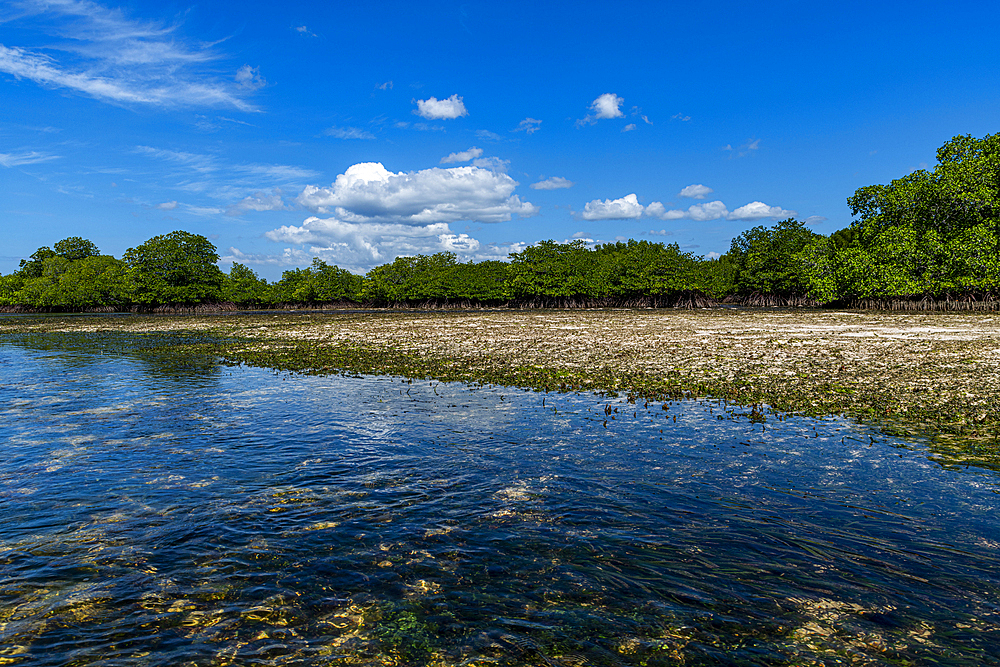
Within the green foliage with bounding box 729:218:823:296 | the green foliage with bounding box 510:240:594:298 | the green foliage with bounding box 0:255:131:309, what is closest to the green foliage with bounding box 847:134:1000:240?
the green foliage with bounding box 729:218:823:296

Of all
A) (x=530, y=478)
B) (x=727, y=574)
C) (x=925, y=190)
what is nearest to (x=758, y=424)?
(x=530, y=478)

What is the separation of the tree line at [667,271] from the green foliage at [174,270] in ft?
0.92

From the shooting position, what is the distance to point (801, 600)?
7.04 metres

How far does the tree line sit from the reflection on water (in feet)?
252

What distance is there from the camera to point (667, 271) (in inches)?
4995

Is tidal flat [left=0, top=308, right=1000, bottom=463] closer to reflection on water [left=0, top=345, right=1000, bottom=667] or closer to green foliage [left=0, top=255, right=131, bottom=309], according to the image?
reflection on water [left=0, top=345, right=1000, bottom=667]

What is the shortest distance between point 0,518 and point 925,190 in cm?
9946

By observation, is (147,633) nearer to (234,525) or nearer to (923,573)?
(234,525)

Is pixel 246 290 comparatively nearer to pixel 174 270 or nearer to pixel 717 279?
pixel 174 270

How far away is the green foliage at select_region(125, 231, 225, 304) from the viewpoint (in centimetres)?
12344

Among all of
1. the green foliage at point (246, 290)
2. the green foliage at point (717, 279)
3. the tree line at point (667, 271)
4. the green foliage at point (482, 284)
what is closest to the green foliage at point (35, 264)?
the tree line at point (667, 271)

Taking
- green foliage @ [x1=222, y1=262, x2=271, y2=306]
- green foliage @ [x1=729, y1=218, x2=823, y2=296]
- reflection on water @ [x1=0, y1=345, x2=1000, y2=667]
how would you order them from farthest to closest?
green foliage @ [x1=222, y1=262, x2=271, y2=306], green foliage @ [x1=729, y1=218, x2=823, y2=296], reflection on water @ [x1=0, y1=345, x2=1000, y2=667]

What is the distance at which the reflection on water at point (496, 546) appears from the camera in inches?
247

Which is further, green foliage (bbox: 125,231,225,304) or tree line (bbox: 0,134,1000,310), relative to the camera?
green foliage (bbox: 125,231,225,304)
